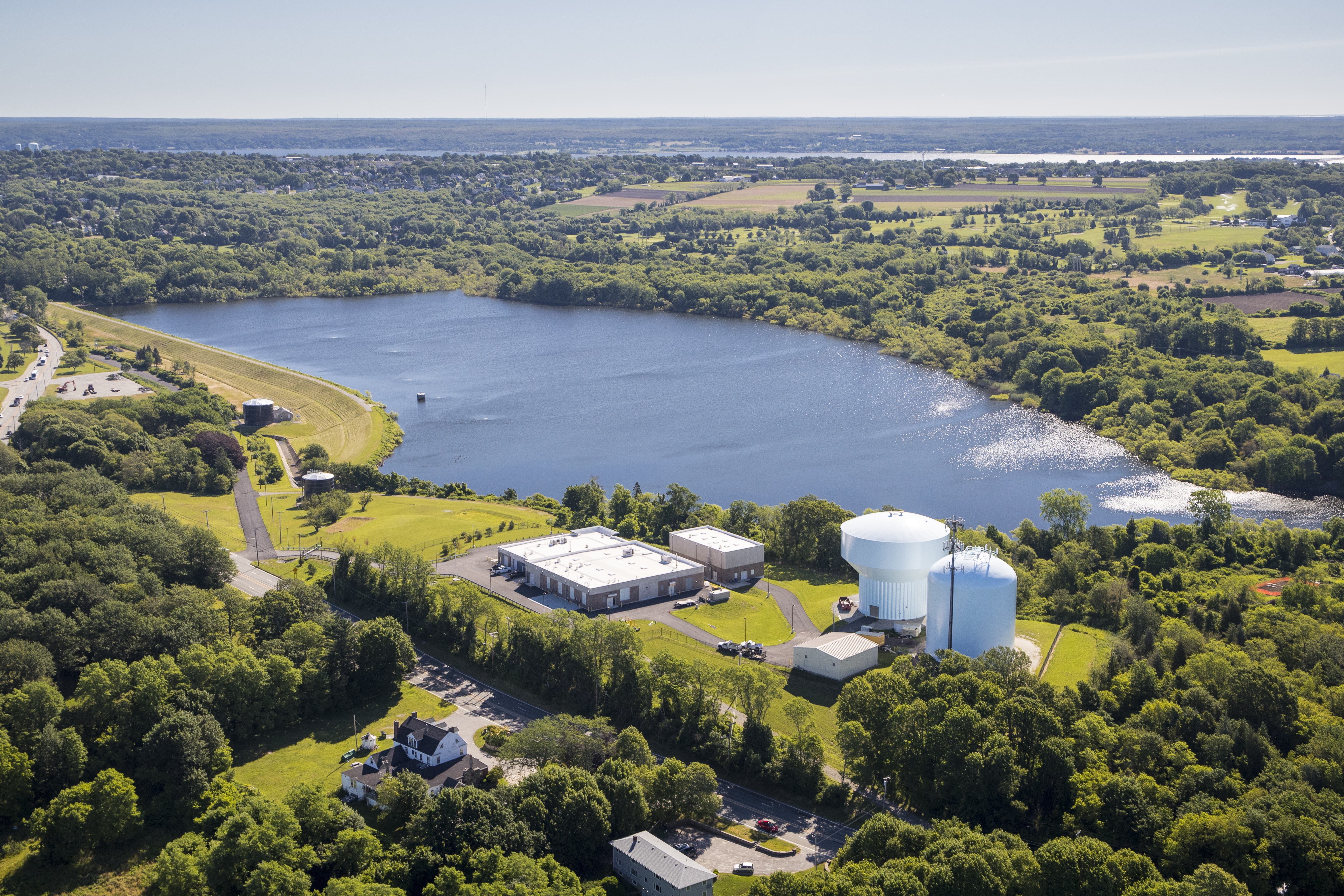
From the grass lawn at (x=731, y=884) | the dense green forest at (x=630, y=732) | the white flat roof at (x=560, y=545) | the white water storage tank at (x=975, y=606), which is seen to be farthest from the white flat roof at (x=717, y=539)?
the grass lawn at (x=731, y=884)

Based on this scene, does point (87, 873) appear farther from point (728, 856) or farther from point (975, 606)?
point (975, 606)

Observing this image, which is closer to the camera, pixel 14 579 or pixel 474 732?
pixel 474 732

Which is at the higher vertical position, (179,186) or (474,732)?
(179,186)

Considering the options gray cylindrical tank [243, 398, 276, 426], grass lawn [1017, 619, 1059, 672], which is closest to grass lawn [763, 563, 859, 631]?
grass lawn [1017, 619, 1059, 672]

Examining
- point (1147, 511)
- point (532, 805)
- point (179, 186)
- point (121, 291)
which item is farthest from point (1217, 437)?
point (179, 186)

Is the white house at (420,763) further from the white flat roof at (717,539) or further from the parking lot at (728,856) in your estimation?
the white flat roof at (717,539)

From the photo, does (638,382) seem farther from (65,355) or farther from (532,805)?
(532,805)
